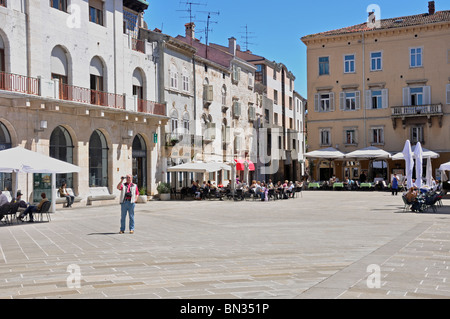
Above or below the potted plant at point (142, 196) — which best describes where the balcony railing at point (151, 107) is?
above

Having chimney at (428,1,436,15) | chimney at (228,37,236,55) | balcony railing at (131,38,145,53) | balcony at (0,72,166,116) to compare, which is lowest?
balcony at (0,72,166,116)

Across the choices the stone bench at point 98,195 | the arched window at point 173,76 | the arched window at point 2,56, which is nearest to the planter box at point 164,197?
the stone bench at point 98,195

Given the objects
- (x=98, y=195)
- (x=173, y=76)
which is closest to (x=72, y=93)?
(x=98, y=195)

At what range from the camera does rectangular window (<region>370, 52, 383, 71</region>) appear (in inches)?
1866

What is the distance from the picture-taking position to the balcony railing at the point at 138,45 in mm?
32531

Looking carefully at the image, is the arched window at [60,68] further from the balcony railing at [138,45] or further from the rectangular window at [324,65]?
the rectangular window at [324,65]

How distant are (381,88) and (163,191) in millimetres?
24209

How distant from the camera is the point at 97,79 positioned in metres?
29.4

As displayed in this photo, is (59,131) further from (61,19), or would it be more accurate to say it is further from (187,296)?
(187,296)

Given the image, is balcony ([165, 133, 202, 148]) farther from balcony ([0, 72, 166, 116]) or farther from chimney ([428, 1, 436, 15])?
chimney ([428, 1, 436, 15])

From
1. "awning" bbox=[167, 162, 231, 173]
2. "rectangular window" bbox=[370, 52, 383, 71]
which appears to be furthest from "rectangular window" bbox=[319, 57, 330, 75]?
"awning" bbox=[167, 162, 231, 173]

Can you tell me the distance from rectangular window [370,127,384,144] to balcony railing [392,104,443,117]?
1962mm

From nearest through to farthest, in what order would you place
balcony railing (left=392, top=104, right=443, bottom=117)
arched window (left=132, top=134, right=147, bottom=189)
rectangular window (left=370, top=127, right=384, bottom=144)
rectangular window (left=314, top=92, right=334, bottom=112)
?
arched window (left=132, top=134, right=147, bottom=189) < balcony railing (left=392, top=104, right=443, bottom=117) < rectangular window (left=370, top=127, right=384, bottom=144) < rectangular window (left=314, top=92, right=334, bottom=112)

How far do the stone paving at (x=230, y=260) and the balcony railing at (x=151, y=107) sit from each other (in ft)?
50.6
